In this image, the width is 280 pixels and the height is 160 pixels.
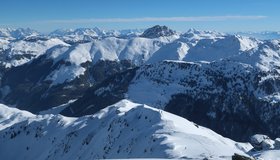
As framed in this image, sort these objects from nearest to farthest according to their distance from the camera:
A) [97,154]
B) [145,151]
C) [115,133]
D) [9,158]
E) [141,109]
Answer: [145,151]
[97,154]
[115,133]
[141,109]
[9,158]

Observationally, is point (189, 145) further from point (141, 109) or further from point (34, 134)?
point (34, 134)

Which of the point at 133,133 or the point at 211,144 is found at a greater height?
the point at 211,144

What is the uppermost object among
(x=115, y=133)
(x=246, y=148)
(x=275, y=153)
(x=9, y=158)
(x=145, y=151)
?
(x=275, y=153)

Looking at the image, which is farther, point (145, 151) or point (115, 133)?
point (115, 133)

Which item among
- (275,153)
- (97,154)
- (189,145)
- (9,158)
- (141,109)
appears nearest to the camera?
(275,153)

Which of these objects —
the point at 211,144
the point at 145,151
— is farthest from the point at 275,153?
the point at 145,151

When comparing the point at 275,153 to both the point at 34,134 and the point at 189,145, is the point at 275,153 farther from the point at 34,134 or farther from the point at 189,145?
the point at 34,134
